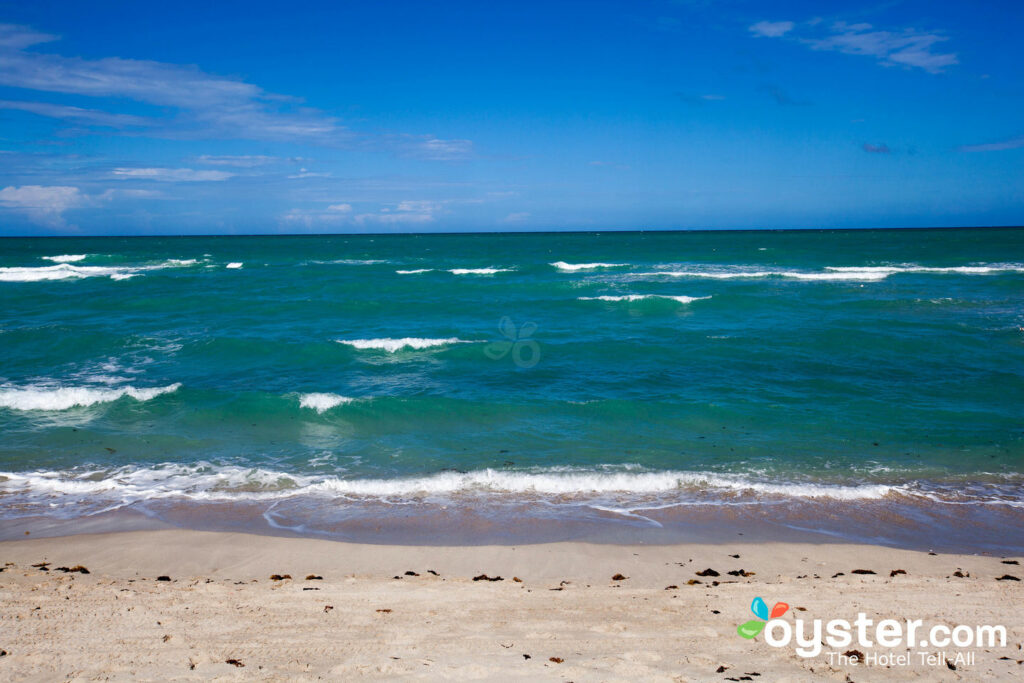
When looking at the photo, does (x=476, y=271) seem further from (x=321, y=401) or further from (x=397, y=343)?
(x=321, y=401)

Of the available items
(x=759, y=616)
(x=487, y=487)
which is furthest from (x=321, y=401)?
(x=759, y=616)

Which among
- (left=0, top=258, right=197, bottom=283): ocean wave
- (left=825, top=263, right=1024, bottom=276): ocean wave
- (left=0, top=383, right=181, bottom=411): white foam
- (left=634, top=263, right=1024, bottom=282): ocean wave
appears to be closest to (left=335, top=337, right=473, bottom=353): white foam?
(left=0, top=383, right=181, bottom=411): white foam

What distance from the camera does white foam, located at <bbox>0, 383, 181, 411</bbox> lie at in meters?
12.2

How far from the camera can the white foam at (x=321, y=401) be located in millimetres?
12133

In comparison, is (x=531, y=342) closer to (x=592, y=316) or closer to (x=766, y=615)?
(x=592, y=316)

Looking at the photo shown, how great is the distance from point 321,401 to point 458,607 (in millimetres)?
8042

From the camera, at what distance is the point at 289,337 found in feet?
63.2

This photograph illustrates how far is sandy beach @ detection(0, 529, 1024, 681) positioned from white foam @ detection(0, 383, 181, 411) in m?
6.63

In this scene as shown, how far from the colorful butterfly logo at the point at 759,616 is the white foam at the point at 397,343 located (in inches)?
529

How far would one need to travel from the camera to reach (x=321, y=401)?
12391 millimetres

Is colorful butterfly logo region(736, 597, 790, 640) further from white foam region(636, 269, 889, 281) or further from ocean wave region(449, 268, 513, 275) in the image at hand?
ocean wave region(449, 268, 513, 275)

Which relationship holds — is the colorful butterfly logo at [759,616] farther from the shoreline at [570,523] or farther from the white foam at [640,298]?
the white foam at [640,298]

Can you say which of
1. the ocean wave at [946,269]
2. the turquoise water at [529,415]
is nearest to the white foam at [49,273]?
the turquoise water at [529,415]

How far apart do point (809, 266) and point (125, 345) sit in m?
41.1
